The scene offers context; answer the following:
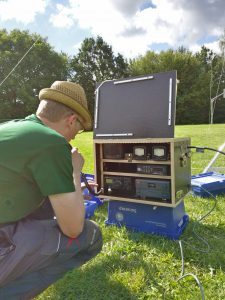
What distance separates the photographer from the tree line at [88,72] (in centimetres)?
2936

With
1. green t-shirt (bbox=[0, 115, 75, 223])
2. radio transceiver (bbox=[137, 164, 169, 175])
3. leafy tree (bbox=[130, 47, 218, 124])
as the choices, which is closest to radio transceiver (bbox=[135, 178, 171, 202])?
radio transceiver (bbox=[137, 164, 169, 175])

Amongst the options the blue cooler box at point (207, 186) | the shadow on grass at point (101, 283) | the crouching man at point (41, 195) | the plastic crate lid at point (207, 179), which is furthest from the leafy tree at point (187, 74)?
the crouching man at point (41, 195)

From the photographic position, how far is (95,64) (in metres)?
37.5

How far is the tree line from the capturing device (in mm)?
29359

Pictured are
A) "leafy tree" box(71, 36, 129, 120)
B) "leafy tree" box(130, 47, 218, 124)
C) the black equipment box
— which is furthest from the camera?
"leafy tree" box(71, 36, 129, 120)

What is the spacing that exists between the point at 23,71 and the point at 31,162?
104ft

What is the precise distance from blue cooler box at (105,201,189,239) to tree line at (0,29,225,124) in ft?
83.1

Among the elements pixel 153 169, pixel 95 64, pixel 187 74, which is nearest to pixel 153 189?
pixel 153 169

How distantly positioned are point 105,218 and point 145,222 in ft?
1.86

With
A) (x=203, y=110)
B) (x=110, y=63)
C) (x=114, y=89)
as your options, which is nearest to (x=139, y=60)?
(x=110, y=63)

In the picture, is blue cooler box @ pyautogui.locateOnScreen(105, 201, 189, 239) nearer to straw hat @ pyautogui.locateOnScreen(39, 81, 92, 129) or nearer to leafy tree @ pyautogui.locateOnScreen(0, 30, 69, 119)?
straw hat @ pyautogui.locateOnScreen(39, 81, 92, 129)

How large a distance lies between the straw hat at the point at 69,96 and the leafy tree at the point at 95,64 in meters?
33.5

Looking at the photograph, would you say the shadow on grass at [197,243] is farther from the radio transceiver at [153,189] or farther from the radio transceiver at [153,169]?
the radio transceiver at [153,169]

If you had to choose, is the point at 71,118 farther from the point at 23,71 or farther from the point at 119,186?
the point at 23,71
